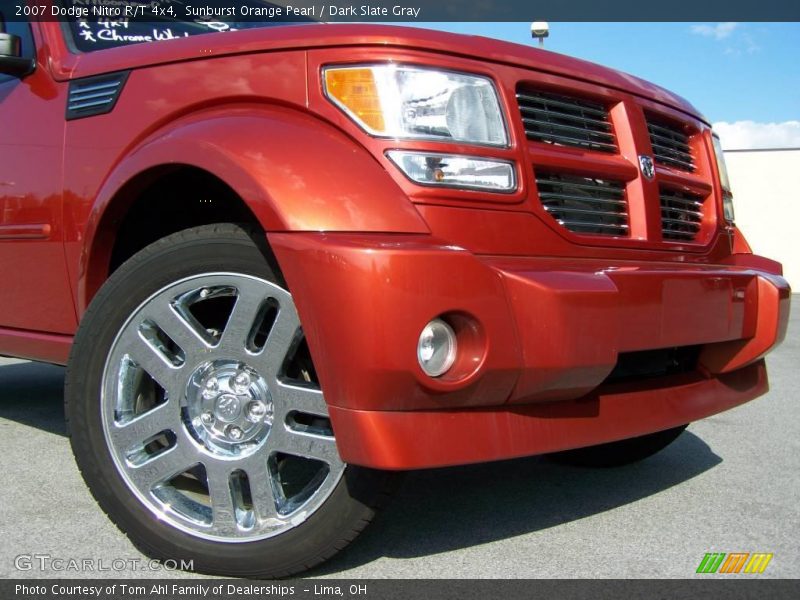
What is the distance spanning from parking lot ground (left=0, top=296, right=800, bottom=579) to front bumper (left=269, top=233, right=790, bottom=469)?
38 centimetres

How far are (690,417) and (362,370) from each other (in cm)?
114

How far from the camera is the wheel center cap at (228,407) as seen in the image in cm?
219

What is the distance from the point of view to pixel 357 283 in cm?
189

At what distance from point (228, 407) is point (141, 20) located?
1.81 m

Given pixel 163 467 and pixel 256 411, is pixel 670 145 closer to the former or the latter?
pixel 256 411

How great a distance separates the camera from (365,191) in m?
2.02

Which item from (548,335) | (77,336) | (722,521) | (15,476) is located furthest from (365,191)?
(15,476)

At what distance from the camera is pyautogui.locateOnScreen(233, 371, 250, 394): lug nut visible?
2.21 meters

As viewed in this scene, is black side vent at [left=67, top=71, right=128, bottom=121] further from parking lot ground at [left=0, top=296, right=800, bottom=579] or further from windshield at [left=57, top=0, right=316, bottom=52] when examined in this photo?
parking lot ground at [left=0, top=296, right=800, bottom=579]

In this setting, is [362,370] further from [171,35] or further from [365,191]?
[171,35]

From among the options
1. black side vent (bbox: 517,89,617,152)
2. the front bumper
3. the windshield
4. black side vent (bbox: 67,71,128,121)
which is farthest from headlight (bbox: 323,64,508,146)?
the windshield

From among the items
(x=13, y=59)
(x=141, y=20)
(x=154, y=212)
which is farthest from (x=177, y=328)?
(x=141, y=20)

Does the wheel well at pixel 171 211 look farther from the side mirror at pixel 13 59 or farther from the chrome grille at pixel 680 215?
the chrome grille at pixel 680 215

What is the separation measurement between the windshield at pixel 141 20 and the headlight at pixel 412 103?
3.98 feet
